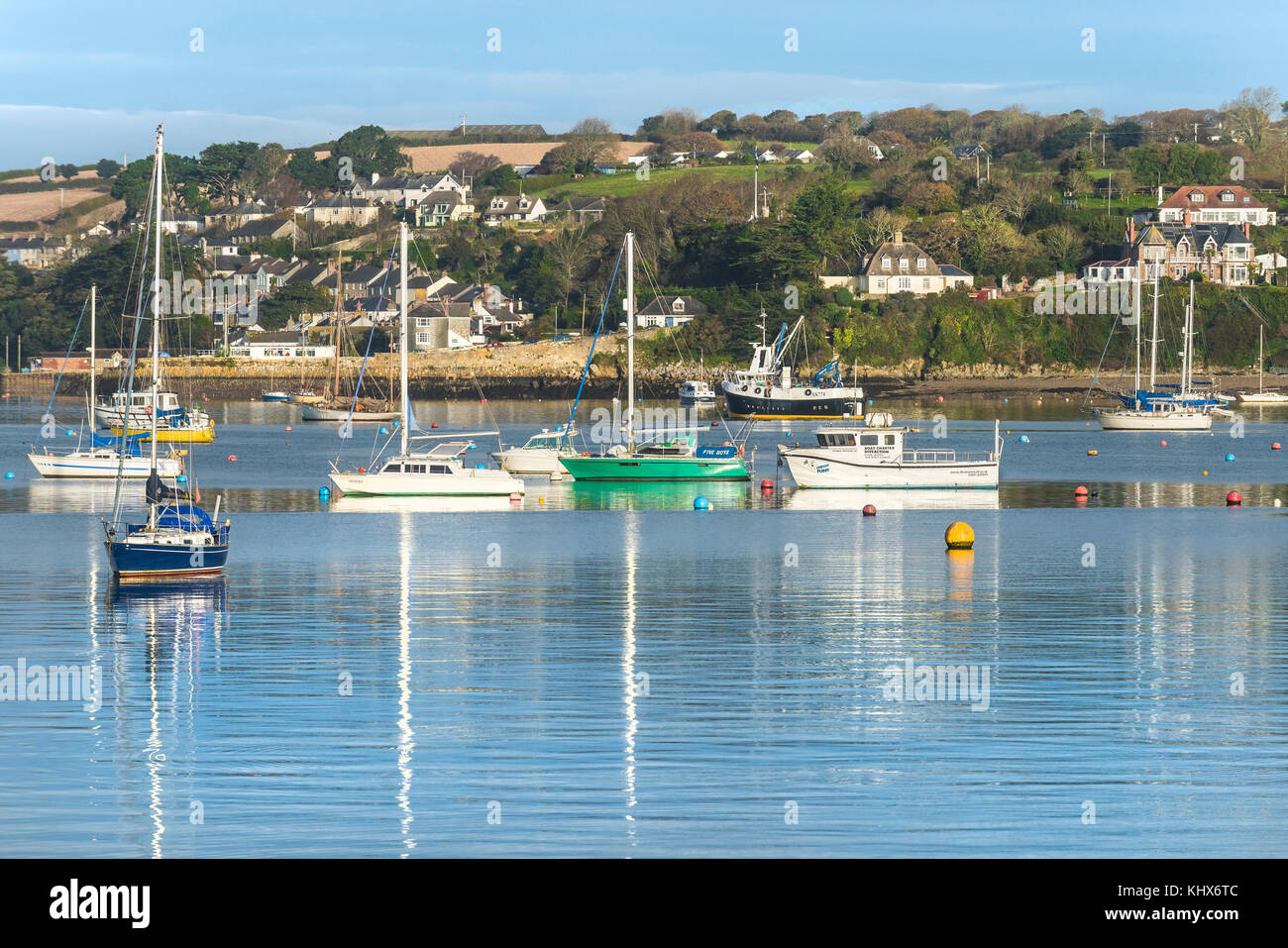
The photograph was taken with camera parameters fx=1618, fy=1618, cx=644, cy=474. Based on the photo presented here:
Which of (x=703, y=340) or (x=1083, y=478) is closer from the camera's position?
(x=1083, y=478)

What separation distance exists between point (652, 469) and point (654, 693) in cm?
3474

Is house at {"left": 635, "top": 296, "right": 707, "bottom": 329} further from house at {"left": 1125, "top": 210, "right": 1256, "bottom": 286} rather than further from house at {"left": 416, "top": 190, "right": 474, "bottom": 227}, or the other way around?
house at {"left": 416, "top": 190, "right": 474, "bottom": 227}

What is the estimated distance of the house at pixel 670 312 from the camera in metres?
141

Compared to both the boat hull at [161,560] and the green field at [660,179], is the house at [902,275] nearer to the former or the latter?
the green field at [660,179]

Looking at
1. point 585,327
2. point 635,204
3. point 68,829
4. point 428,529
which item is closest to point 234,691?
point 68,829

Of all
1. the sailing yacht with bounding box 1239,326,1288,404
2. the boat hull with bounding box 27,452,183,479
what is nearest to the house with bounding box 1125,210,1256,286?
the sailing yacht with bounding box 1239,326,1288,404

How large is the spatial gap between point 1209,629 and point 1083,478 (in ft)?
111

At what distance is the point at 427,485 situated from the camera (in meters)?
49.1

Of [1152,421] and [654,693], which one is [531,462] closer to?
[654,693]

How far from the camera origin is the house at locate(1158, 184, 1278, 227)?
15050 centimetres

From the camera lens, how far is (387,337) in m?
147

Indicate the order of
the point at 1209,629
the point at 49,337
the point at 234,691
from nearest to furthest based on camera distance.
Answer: the point at 234,691
the point at 1209,629
the point at 49,337
